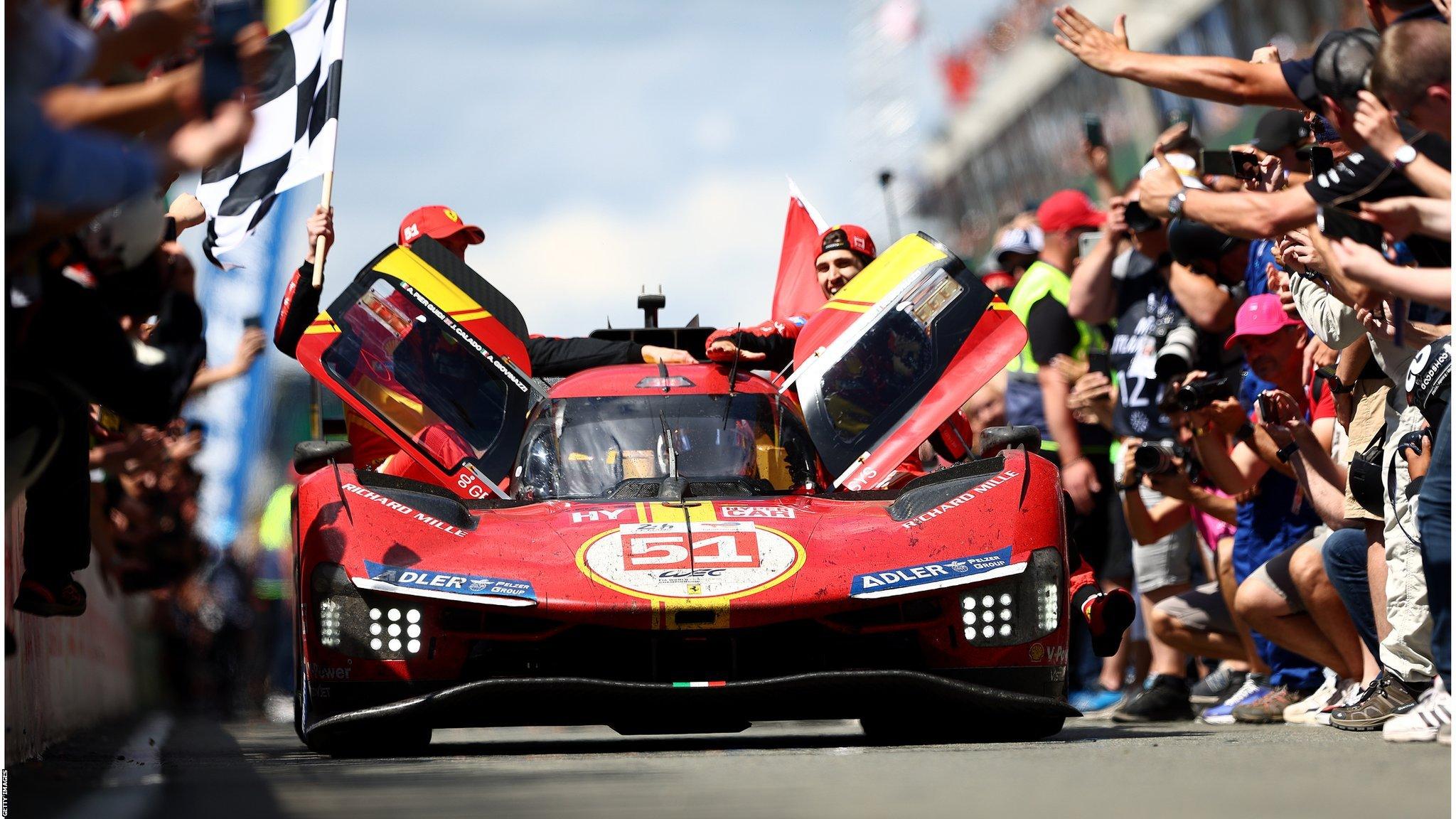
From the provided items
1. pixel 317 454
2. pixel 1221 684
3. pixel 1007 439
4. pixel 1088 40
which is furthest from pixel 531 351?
pixel 1088 40

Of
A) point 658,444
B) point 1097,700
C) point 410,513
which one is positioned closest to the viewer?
point 410,513

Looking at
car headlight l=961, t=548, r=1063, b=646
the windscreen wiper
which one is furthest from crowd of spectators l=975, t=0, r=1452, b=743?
the windscreen wiper

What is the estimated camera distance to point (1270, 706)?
862cm

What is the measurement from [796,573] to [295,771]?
1.68 m

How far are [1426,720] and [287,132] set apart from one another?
5.14 meters

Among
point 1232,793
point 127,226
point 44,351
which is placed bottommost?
point 1232,793

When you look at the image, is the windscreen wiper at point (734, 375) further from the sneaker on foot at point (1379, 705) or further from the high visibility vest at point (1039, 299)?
the high visibility vest at point (1039, 299)

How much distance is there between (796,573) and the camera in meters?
6.66

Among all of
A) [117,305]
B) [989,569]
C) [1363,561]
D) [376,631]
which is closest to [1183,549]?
[1363,561]

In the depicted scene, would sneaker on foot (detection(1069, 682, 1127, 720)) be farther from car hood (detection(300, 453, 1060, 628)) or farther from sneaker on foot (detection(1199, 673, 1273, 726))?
car hood (detection(300, 453, 1060, 628))

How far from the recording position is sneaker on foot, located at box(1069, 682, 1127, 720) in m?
10.7

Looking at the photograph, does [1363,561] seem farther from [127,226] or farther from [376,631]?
[127,226]

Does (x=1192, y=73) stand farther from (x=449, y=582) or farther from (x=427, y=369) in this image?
(x=427, y=369)

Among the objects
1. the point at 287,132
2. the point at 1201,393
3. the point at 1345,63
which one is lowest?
the point at 1201,393
